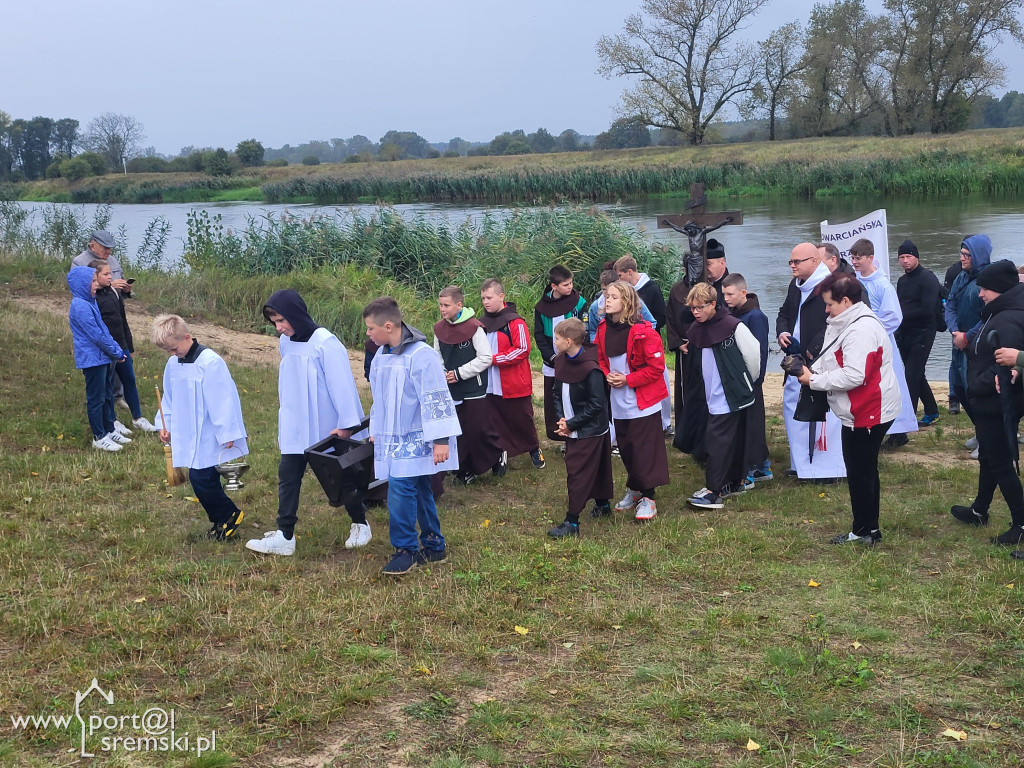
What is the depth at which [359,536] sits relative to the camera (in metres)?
6.30

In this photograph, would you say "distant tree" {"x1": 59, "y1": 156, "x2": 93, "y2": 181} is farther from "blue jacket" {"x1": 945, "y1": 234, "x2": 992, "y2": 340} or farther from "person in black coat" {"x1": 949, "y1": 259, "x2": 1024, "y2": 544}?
"person in black coat" {"x1": 949, "y1": 259, "x2": 1024, "y2": 544}

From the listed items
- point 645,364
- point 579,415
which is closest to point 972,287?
point 645,364

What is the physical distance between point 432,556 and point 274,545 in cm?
103

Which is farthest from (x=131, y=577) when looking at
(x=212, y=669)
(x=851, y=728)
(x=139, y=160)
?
(x=139, y=160)

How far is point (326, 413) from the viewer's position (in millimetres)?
6047

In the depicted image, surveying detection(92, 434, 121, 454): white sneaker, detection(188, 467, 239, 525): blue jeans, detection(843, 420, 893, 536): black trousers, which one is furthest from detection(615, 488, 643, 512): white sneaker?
detection(92, 434, 121, 454): white sneaker

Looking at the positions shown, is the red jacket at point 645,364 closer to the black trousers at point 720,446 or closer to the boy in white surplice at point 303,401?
the black trousers at point 720,446

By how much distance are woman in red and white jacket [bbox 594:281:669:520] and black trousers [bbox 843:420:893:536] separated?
1335 millimetres

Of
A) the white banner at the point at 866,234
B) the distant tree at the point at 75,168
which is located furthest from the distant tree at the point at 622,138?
the white banner at the point at 866,234

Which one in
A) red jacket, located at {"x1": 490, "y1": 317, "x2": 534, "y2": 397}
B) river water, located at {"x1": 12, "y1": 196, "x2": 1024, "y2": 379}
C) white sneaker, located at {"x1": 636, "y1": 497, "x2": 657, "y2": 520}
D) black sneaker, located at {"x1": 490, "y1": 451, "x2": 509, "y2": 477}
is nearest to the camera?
white sneaker, located at {"x1": 636, "y1": 497, "x2": 657, "y2": 520}

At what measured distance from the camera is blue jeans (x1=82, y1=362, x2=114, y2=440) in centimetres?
853

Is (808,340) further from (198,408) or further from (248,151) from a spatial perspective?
(248,151)

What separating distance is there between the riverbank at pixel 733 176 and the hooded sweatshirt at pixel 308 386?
28169 mm

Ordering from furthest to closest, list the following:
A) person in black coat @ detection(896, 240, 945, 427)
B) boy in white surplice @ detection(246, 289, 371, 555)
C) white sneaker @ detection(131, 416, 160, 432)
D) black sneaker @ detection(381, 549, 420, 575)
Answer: white sneaker @ detection(131, 416, 160, 432) < person in black coat @ detection(896, 240, 945, 427) < boy in white surplice @ detection(246, 289, 371, 555) < black sneaker @ detection(381, 549, 420, 575)
